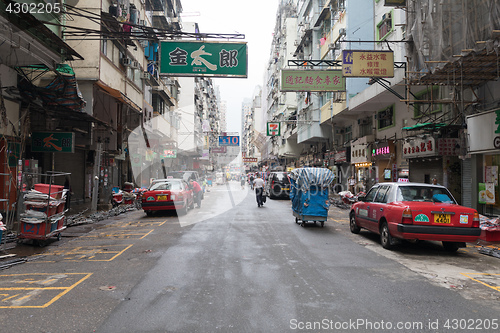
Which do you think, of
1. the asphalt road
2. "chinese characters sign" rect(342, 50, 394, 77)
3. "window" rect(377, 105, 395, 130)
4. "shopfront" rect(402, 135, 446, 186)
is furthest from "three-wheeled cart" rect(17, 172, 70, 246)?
"window" rect(377, 105, 395, 130)

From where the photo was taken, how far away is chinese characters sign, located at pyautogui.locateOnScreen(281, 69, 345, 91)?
1711 cm

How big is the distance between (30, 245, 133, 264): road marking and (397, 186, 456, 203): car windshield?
21.1 feet

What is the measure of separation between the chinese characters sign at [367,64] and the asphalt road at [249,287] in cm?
799

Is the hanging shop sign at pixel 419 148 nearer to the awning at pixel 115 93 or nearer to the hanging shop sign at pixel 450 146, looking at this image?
the hanging shop sign at pixel 450 146

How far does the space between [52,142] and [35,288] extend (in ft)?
31.5

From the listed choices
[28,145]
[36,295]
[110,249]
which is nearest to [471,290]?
[36,295]

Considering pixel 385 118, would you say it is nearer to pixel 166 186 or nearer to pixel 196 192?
pixel 196 192

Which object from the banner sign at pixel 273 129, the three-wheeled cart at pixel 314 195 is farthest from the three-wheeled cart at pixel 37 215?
the banner sign at pixel 273 129

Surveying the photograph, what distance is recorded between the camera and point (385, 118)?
68.7ft

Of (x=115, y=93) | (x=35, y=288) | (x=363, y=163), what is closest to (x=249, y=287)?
(x=35, y=288)

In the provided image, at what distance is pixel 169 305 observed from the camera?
439 cm

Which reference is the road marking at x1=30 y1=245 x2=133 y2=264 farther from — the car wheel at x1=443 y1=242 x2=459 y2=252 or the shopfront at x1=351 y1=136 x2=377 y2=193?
the shopfront at x1=351 y1=136 x2=377 y2=193

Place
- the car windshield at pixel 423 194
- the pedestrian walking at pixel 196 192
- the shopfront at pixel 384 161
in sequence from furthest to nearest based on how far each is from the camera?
the shopfront at pixel 384 161 < the pedestrian walking at pixel 196 192 < the car windshield at pixel 423 194

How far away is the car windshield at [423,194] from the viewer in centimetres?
820
